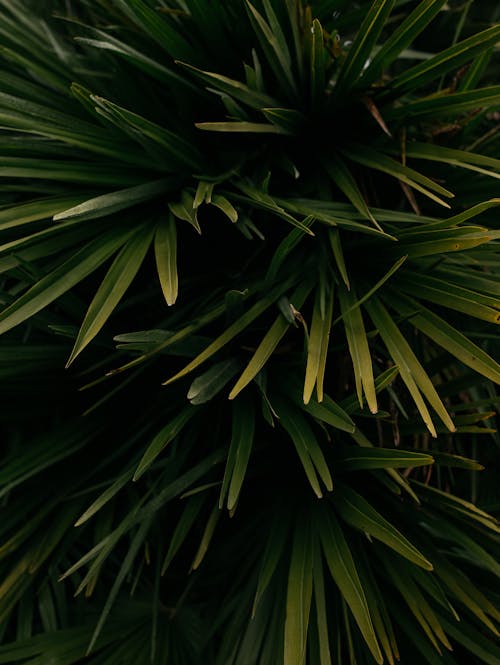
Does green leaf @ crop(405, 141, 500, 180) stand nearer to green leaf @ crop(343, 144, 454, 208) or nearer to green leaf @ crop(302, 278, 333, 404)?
green leaf @ crop(343, 144, 454, 208)

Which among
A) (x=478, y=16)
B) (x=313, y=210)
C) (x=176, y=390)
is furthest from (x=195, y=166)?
(x=478, y=16)

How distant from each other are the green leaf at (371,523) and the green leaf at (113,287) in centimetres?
34

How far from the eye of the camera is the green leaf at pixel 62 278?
0.75m

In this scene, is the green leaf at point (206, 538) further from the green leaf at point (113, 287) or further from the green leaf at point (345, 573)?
the green leaf at point (113, 287)

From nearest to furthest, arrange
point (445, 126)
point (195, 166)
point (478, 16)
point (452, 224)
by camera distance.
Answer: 1. point (452, 224)
2. point (195, 166)
3. point (445, 126)
4. point (478, 16)

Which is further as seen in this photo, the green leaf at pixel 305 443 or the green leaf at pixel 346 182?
the green leaf at pixel 346 182

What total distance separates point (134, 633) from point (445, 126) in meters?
0.84

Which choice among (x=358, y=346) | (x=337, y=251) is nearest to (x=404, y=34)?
(x=337, y=251)

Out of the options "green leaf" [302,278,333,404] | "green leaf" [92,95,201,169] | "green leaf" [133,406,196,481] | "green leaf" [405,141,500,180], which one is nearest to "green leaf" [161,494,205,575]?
"green leaf" [133,406,196,481]

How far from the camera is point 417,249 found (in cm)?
78

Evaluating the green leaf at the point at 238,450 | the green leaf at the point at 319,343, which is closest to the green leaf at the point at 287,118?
the green leaf at the point at 319,343

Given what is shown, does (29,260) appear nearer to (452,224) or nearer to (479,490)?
(452,224)

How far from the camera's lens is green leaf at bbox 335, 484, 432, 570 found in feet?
2.24

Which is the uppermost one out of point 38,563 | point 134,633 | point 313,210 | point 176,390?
point 313,210
